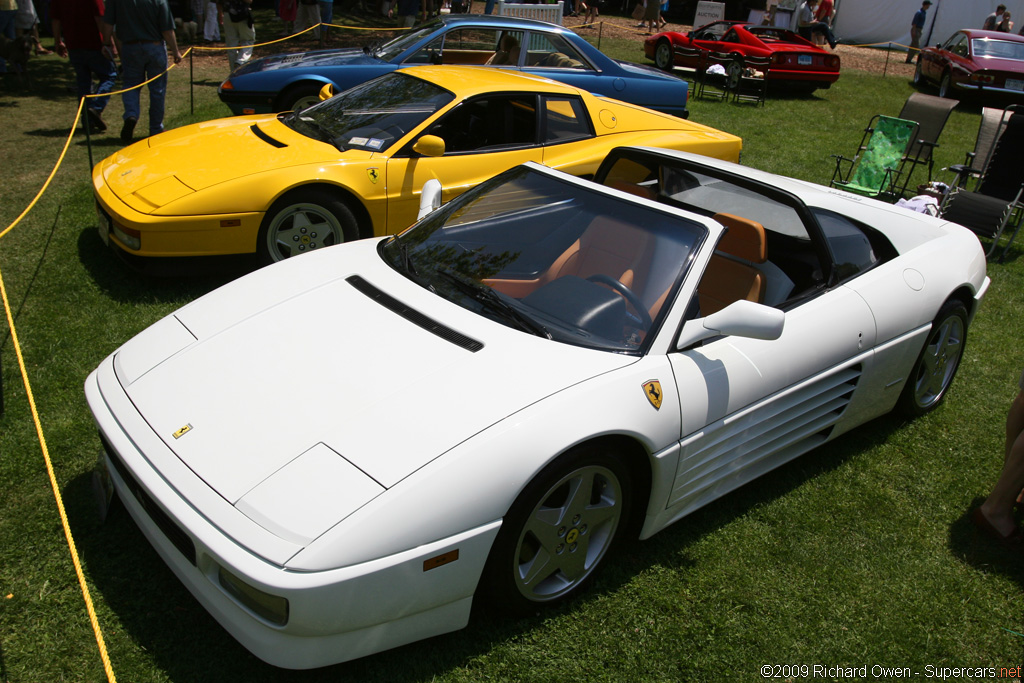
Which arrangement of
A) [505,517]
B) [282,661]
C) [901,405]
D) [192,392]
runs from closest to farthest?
[282,661], [505,517], [192,392], [901,405]

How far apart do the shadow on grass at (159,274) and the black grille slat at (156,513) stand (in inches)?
91.7

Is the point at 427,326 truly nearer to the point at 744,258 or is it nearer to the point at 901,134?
the point at 744,258

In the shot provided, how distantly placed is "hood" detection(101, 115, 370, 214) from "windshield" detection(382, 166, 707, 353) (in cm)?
183

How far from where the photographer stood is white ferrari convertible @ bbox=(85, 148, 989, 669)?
2229mm

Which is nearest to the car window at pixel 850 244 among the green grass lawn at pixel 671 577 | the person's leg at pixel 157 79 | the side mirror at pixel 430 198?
the green grass lawn at pixel 671 577

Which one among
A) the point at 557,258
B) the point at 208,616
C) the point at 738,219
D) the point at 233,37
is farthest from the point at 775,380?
the point at 233,37

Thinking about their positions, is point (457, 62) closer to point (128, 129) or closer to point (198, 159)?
point (128, 129)

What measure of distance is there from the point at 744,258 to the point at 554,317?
1.09 meters

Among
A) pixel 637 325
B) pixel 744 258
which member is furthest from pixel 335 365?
pixel 744 258

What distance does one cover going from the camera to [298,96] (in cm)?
777

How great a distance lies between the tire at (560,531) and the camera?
2482mm

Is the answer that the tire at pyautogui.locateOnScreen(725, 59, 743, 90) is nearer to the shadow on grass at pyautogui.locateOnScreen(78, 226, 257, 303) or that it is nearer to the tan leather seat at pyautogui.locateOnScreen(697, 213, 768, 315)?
the shadow on grass at pyautogui.locateOnScreen(78, 226, 257, 303)

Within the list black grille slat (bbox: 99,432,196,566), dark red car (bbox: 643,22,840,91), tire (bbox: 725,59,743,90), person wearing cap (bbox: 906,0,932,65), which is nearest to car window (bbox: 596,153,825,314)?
black grille slat (bbox: 99,432,196,566)

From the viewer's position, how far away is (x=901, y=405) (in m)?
4.18
